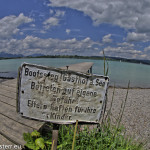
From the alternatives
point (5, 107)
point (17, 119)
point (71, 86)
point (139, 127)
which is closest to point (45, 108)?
point (71, 86)

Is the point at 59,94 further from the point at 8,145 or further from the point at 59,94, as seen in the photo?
the point at 8,145

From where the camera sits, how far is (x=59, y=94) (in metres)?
1.40

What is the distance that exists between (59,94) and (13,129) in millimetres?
1482

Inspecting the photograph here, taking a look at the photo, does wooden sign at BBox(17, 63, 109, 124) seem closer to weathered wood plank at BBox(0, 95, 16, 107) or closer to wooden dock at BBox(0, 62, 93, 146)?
wooden dock at BBox(0, 62, 93, 146)

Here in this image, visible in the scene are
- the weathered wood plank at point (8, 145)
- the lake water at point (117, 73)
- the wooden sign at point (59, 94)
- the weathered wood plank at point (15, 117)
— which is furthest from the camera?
the lake water at point (117, 73)

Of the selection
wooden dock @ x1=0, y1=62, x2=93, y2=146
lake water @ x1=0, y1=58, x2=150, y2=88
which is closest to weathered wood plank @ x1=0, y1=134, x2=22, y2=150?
wooden dock @ x1=0, y1=62, x2=93, y2=146

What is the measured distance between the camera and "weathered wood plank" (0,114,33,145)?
2010 millimetres

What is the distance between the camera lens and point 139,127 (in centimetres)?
511

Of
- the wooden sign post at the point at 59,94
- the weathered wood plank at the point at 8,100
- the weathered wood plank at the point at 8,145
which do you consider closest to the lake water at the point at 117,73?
the wooden sign post at the point at 59,94

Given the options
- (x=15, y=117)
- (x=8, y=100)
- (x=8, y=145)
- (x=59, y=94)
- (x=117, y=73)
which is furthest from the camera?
(x=117, y=73)

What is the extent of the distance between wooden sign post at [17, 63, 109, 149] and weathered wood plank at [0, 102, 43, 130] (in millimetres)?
1051

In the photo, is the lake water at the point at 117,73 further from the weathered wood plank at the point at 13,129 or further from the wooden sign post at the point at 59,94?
the weathered wood plank at the point at 13,129

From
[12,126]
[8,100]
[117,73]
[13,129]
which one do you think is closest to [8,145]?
[13,129]

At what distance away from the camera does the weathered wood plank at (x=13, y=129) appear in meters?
2.01
